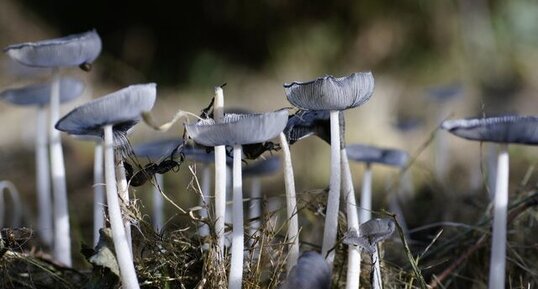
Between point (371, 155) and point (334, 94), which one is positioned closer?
point (334, 94)

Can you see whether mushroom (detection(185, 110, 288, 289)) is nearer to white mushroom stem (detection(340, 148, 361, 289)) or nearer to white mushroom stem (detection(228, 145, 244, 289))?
white mushroom stem (detection(228, 145, 244, 289))

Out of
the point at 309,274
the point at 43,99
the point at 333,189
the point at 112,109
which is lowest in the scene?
the point at 309,274

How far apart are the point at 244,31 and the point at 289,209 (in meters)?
4.85

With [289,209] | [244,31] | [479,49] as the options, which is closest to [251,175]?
[289,209]

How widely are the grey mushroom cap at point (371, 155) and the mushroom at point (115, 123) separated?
2.31ft

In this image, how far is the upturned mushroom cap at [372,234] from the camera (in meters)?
1.14

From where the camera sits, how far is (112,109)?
1009 millimetres

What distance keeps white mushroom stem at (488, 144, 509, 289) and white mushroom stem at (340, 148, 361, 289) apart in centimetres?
19

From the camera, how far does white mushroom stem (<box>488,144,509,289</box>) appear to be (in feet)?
3.90

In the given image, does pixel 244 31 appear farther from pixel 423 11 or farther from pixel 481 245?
pixel 481 245

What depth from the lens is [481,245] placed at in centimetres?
162

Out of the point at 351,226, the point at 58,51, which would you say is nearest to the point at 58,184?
the point at 58,51

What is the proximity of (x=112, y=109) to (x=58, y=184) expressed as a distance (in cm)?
70

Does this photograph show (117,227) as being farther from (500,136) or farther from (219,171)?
(500,136)
